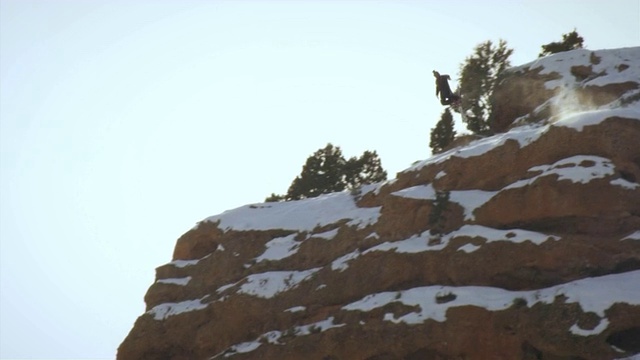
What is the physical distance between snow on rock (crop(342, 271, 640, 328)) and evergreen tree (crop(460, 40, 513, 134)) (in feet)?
64.2

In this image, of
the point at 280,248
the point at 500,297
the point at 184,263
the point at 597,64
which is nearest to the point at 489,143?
the point at 500,297

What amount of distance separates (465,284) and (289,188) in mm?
22586

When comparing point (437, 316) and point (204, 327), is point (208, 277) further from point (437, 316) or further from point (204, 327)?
point (437, 316)

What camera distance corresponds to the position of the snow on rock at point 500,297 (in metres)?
26.8

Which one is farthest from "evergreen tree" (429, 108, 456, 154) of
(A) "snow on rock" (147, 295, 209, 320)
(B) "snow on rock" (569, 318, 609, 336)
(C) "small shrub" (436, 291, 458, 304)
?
(B) "snow on rock" (569, 318, 609, 336)

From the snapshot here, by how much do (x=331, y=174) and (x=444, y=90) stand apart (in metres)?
8.97

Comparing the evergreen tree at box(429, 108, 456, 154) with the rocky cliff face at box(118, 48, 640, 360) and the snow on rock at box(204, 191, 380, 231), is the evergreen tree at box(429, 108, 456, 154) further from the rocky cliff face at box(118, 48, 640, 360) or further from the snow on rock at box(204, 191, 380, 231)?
the snow on rock at box(204, 191, 380, 231)

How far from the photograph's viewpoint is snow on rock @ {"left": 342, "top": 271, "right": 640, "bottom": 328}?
2678 cm

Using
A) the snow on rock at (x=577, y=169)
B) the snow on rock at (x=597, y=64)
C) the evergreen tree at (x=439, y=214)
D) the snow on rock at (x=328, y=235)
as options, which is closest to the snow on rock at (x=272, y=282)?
the snow on rock at (x=328, y=235)

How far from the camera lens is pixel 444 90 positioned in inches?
1885

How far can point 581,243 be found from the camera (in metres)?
29.1

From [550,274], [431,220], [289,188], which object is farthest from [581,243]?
[289,188]

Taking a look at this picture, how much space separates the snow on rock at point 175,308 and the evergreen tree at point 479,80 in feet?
64.4

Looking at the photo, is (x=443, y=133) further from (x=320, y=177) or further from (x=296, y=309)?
(x=296, y=309)
